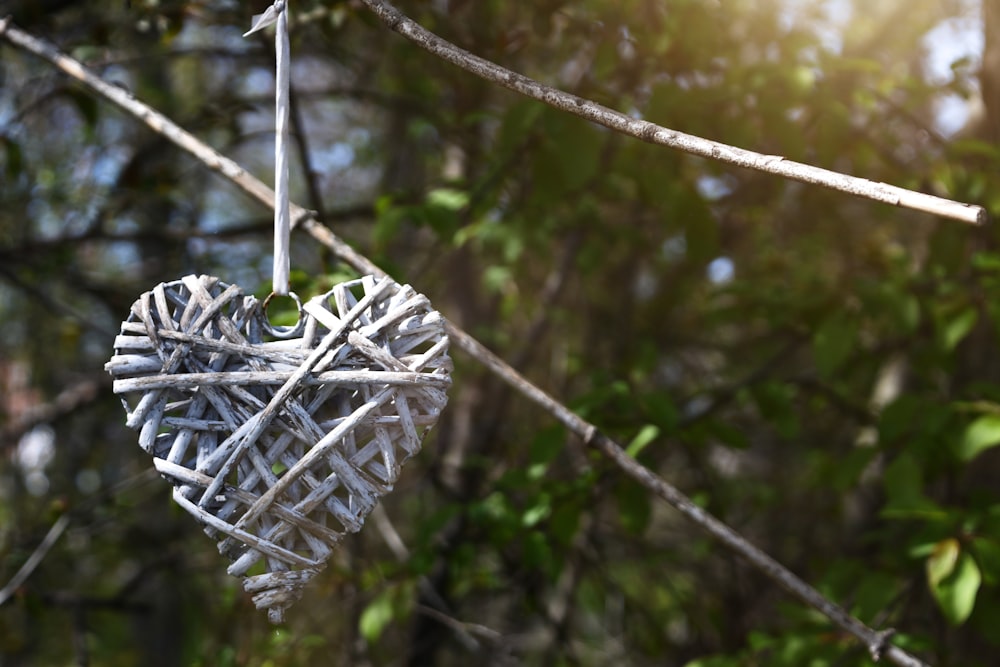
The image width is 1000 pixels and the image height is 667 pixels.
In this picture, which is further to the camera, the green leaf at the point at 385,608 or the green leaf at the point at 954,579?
the green leaf at the point at 385,608

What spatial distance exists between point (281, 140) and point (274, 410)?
0.34 metres

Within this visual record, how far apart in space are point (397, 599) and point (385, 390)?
1530mm

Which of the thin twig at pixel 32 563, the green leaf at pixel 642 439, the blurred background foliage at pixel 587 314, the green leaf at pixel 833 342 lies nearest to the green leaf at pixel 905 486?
the blurred background foliage at pixel 587 314

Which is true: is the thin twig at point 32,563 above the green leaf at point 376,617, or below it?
below

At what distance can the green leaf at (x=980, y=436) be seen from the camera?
6.14 ft

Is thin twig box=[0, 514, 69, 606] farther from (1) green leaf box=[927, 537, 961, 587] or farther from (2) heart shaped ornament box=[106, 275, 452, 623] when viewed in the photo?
(1) green leaf box=[927, 537, 961, 587]

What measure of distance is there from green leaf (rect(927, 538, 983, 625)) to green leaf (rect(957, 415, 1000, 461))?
0.66 ft

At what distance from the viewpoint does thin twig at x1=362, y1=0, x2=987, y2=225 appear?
2.80 ft

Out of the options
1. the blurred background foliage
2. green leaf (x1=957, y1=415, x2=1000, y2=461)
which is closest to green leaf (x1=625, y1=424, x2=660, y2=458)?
the blurred background foliage

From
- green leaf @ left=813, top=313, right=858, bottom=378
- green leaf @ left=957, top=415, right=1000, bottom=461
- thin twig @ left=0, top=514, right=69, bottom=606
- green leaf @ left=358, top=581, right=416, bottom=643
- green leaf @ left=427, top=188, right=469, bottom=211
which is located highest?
green leaf @ left=957, top=415, right=1000, bottom=461

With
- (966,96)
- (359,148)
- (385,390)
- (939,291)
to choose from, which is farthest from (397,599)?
(359,148)

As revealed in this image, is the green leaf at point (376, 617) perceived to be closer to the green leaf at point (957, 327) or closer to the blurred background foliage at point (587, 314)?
the blurred background foliage at point (587, 314)

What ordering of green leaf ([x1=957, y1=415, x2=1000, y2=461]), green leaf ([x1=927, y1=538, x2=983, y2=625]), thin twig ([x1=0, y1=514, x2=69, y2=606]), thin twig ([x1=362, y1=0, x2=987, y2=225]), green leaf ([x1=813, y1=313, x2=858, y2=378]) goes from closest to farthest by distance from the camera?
1. thin twig ([x1=362, y1=0, x2=987, y2=225])
2. green leaf ([x1=927, y1=538, x2=983, y2=625])
3. green leaf ([x1=957, y1=415, x2=1000, y2=461])
4. thin twig ([x1=0, y1=514, x2=69, y2=606])
5. green leaf ([x1=813, y1=313, x2=858, y2=378])

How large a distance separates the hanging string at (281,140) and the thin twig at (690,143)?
0.39 feet
